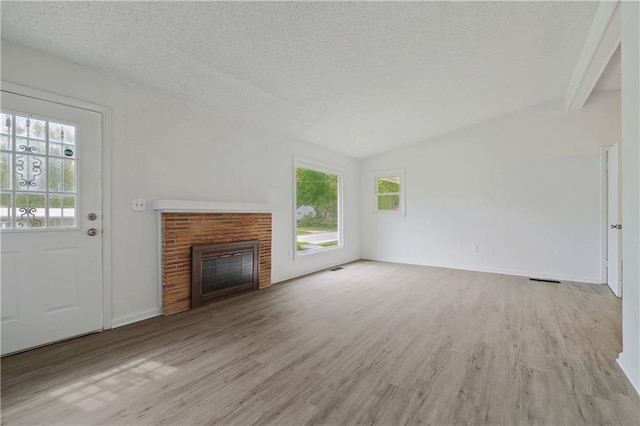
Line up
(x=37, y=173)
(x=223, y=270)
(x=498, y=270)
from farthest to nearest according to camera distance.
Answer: (x=498, y=270), (x=223, y=270), (x=37, y=173)

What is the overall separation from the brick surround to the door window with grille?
2.86 ft

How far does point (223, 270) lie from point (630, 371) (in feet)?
12.8

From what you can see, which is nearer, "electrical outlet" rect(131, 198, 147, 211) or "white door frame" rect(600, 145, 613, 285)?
"electrical outlet" rect(131, 198, 147, 211)

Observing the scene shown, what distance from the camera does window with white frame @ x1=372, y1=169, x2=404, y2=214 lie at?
6.45 m

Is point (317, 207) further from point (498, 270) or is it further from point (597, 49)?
point (597, 49)

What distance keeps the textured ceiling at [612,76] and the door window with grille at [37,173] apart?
624 cm

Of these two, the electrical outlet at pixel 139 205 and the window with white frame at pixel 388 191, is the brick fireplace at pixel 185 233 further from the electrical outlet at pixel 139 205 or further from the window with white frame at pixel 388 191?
the window with white frame at pixel 388 191

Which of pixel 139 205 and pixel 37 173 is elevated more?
pixel 37 173

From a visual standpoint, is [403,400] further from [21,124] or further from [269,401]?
[21,124]

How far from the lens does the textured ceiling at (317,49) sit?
7.33 ft

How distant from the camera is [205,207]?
353 centimetres

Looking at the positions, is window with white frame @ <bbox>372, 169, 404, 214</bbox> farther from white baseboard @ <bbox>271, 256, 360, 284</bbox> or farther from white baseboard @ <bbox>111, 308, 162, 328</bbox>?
white baseboard @ <bbox>111, 308, 162, 328</bbox>

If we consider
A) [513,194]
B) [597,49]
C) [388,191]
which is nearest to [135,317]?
[388,191]

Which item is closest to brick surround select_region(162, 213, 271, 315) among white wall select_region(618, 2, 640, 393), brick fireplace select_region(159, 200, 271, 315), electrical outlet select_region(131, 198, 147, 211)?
brick fireplace select_region(159, 200, 271, 315)
